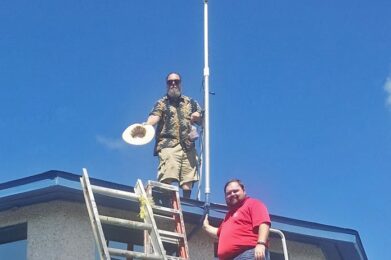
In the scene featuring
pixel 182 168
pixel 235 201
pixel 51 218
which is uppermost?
pixel 182 168

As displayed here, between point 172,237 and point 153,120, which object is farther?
point 153,120

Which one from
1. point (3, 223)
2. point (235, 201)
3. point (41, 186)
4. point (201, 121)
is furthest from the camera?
point (201, 121)

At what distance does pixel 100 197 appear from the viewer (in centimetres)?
1002

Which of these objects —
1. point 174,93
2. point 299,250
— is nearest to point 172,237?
point 174,93

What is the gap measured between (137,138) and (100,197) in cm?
86

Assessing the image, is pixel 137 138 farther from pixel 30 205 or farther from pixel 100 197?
pixel 30 205

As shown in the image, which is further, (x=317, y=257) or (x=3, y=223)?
(x=317, y=257)

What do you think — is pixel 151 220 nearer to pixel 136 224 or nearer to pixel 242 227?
pixel 136 224

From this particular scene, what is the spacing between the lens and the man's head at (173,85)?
11.0 m

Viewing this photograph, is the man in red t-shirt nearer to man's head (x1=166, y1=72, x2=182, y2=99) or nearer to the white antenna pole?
the white antenna pole

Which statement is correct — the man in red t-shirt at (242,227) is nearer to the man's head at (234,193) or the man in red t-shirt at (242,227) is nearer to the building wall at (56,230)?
the man's head at (234,193)

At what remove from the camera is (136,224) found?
8531 millimetres

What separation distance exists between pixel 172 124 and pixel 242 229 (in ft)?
8.50

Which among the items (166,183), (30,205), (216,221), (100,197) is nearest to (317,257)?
(216,221)
